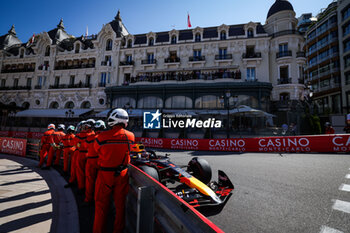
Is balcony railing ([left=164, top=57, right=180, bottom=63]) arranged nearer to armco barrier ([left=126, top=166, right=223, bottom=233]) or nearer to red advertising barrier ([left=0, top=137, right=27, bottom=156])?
red advertising barrier ([left=0, top=137, right=27, bottom=156])

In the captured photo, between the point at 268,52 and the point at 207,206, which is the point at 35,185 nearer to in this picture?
the point at 207,206

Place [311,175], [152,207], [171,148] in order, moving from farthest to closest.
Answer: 1. [171,148]
2. [311,175]
3. [152,207]

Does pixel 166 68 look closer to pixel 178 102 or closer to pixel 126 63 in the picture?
pixel 178 102

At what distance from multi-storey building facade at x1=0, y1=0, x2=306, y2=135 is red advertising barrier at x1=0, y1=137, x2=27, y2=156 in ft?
35.5

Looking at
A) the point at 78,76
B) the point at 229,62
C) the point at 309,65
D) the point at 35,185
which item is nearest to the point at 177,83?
the point at 229,62

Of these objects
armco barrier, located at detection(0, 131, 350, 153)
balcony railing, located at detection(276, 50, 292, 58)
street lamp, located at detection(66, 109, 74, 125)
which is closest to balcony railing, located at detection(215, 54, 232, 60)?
balcony railing, located at detection(276, 50, 292, 58)

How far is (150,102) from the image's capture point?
69.4ft

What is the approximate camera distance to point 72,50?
2692 centimetres

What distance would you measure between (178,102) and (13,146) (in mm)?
15434

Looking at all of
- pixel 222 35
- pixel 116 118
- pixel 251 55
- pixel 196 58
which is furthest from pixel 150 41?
pixel 116 118

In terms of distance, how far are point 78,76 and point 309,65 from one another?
152 ft

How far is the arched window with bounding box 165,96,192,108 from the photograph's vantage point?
2019 cm

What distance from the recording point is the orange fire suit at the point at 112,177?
7.07 ft

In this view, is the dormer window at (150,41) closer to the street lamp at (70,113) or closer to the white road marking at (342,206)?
the street lamp at (70,113)
